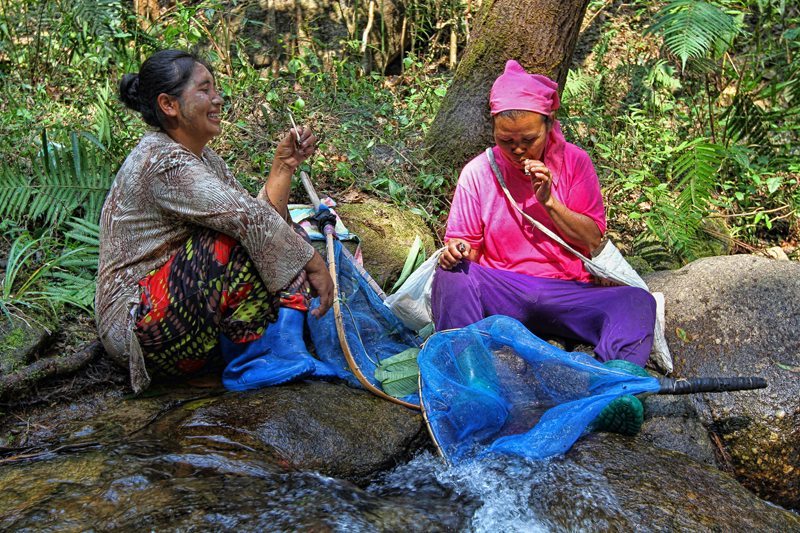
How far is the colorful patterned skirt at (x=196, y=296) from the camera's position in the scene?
2.95 m

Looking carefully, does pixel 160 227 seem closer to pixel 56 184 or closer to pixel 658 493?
pixel 56 184

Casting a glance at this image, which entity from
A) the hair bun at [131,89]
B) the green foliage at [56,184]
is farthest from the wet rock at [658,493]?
the green foliage at [56,184]

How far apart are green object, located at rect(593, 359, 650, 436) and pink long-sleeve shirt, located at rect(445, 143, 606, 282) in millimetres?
670

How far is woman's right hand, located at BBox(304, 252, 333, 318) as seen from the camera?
119 inches

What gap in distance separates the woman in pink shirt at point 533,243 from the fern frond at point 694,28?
6.23 ft

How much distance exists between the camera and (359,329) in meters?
3.63

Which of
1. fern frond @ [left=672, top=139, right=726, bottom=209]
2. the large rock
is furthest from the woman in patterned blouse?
fern frond @ [left=672, top=139, right=726, bottom=209]

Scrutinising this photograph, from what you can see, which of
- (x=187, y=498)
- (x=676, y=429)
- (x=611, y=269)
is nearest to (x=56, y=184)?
(x=187, y=498)

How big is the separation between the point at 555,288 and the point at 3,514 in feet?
7.73

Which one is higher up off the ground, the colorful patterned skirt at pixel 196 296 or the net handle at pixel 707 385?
the colorful patterned skirt at pixel 196 296

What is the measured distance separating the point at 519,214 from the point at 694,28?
7.78 feet

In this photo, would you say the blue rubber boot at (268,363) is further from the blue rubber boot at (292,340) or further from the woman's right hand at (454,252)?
the woman's right hand at (454,252)

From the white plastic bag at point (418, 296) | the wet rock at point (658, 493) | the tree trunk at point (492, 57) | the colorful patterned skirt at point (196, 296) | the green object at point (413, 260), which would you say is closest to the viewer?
the wet rock at point (658, 493)

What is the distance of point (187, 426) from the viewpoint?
9.07 feet
